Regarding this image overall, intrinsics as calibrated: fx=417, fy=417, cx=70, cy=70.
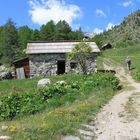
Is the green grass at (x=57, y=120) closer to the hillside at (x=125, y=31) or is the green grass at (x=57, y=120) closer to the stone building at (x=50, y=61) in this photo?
the stone building at (x=50, y=61)

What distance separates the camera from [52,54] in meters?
47.2

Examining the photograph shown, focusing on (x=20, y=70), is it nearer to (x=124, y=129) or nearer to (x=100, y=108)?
(x=100, y=108)

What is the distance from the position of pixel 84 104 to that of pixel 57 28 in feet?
269

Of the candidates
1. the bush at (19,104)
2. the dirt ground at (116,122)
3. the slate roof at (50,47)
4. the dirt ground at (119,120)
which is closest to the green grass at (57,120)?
the dirt ground at (116,122)

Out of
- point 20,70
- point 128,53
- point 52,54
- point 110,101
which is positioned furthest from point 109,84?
point 128,53

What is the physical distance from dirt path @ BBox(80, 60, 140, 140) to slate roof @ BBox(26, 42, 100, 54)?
22669mm

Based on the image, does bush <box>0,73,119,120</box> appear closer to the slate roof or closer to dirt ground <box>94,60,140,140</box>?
dirt ground <box>94,60,140,140</box>

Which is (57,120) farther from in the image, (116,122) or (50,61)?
(50,61)

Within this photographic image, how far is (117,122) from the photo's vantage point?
17.5m

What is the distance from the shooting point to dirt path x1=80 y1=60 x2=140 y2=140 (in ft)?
48.9

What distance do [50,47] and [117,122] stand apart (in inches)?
1235

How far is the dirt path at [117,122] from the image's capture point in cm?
1491

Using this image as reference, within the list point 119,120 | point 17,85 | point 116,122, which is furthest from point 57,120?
point 17,85

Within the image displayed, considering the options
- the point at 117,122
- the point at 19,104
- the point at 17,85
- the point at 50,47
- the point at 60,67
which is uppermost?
the point at 50,47
